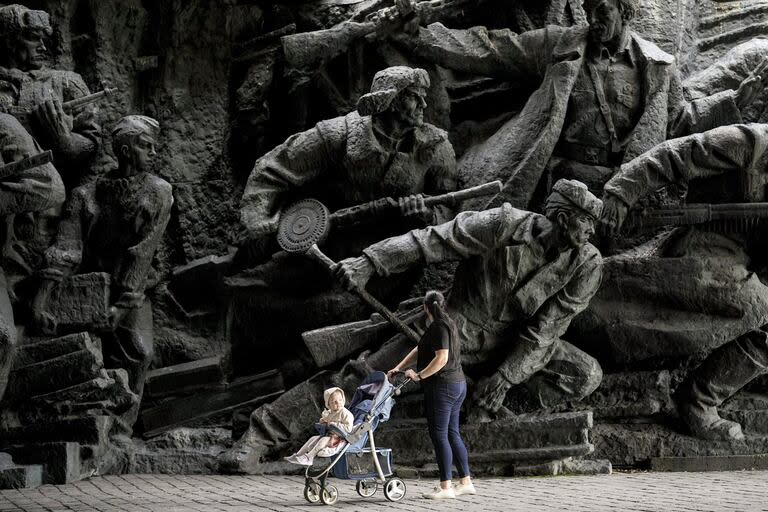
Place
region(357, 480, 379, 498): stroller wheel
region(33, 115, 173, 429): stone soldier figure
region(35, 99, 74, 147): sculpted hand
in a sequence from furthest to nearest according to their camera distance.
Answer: region(35, 99, 74, 147): sculpted hand → region(33, 115, 173, 429): stone soldier figure → region(357, 480, 379, 498): stroller wheel

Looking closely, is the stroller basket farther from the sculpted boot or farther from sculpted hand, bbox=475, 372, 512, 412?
the sculpted boot

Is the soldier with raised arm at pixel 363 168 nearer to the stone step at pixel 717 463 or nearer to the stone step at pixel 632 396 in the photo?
the stone step at pixel 632 396

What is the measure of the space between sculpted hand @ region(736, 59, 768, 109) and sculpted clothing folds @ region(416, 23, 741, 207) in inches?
6.2

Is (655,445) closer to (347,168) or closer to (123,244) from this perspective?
(347,168)

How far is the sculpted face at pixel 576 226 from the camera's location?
829 centimetres

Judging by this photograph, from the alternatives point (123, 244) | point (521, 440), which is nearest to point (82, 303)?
point (123, 244)

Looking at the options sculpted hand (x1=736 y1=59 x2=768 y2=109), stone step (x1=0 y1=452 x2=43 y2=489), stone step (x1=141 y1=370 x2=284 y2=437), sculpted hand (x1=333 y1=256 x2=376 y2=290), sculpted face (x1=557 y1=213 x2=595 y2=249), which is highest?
sculpted hand (x1=736 y1=59 x2=768 y2=109)

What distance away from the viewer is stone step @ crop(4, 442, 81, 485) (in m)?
8.55

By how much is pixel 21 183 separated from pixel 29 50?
4.98ft

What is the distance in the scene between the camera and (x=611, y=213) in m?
8.83

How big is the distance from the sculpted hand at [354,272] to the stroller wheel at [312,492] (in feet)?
6.85

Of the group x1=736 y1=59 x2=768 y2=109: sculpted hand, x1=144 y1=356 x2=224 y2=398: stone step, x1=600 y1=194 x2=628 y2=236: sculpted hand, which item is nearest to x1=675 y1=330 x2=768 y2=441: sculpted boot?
x1=600 y1=194 x2=628 y2=236: sculpted hand

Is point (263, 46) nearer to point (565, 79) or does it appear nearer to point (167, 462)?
point (565, 79)

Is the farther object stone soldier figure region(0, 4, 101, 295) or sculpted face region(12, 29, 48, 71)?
sculpted face region(12, 29, 48, 71)
